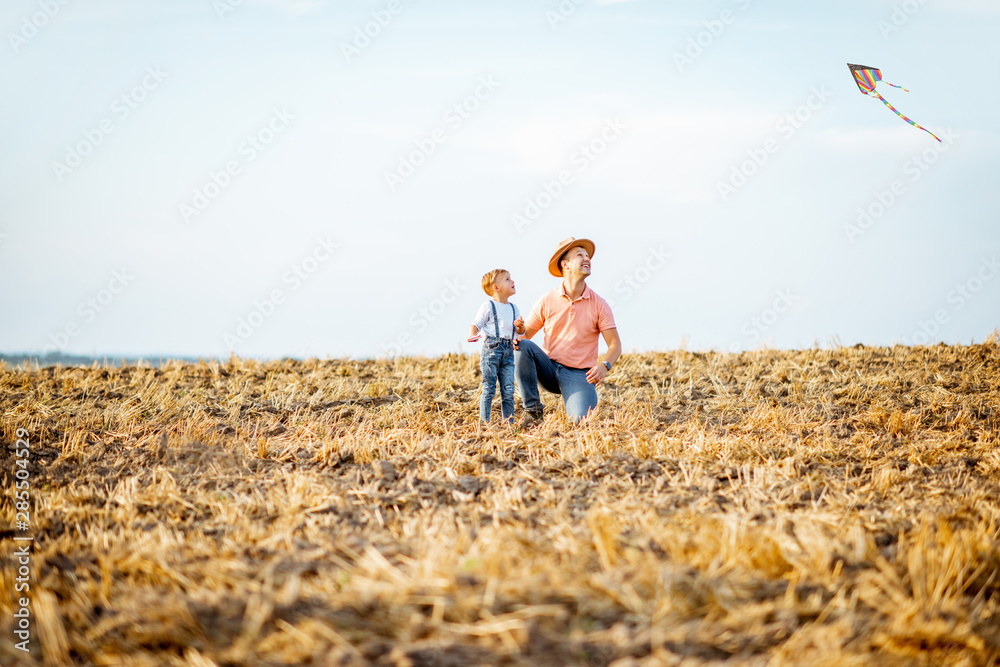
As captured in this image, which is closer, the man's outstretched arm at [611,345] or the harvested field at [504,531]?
the harvested field at [504,531]

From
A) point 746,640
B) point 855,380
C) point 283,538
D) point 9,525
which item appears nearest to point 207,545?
point 283,538

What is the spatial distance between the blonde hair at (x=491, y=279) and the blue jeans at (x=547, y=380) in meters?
0.58

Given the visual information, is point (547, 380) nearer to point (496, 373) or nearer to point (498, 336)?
point (496, 373)

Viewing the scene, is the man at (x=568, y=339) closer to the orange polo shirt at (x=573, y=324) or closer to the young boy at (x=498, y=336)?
the orange polo shirt at (x=573, y=324)

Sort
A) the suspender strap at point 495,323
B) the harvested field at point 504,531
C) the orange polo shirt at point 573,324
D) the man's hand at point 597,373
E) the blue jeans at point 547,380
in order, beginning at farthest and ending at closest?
the orange polo shirt at point 573,324 → the blue jeans at point 547,380 → the suspender strap at point 495,323 → the man's hand at point 597,373 → the harvested field at point 504,531

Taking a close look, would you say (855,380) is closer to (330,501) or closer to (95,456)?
(330,501)

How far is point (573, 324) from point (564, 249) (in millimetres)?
769

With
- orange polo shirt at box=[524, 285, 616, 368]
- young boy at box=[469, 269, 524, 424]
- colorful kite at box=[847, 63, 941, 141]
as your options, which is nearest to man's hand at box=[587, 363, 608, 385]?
orange polo shirt at box=[524, 285, 616, 368]

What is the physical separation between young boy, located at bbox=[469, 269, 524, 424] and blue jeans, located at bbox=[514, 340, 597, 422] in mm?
120

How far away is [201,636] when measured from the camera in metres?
2.49

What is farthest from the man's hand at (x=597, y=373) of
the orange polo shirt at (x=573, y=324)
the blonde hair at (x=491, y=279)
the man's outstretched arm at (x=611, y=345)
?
the blonde hair at (x=491, y=279)

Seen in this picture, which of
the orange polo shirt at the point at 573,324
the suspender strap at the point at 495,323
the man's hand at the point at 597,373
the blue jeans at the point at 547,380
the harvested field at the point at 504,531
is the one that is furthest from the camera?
the orange polo shirt at the point at 573,324

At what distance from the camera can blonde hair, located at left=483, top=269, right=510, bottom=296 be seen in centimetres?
685

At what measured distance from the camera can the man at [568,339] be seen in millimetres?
6953
